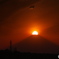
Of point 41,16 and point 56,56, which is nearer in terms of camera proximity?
point 56,56

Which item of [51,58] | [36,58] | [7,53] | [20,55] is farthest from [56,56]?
[7,53]

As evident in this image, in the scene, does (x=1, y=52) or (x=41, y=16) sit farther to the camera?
(x=41, y=16)

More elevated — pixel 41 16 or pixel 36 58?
pixel 41 16

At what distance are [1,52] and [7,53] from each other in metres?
0.18

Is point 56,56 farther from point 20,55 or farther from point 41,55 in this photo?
point 20,55

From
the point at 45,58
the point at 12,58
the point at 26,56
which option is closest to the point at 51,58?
the point at 45,58

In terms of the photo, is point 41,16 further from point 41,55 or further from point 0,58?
point 0,58

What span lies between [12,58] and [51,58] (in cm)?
103

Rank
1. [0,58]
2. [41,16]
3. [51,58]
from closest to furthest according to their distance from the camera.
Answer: [51,58] → [0,58] → [41,16]

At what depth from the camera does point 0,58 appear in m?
4.76

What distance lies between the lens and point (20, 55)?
4633 millimetres

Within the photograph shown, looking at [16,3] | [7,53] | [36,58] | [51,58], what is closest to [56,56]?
[51,58]

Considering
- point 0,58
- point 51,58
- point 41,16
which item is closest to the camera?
point 51,58

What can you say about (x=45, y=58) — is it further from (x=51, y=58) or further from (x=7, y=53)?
(x=7, y=53)
